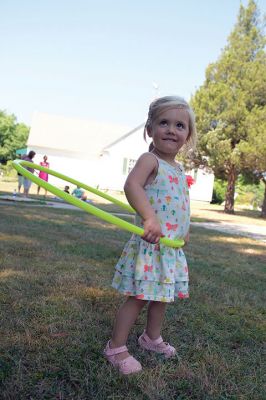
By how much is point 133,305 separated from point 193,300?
1.55 metres

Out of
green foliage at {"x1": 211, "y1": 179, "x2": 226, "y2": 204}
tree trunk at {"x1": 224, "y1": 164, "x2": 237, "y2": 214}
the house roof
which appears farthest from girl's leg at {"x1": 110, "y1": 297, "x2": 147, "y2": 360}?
green foliage at {"x1": 211, "y1": 179, "x2": 226, "y2": 204}

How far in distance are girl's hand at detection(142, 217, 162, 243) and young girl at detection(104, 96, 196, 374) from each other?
8 centimetres

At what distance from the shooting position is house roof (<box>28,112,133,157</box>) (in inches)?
1425

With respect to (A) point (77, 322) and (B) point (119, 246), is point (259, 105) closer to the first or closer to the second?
(B) point (119, 246)

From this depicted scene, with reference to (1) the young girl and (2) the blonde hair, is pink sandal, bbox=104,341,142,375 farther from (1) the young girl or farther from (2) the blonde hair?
(2) the blonde hair

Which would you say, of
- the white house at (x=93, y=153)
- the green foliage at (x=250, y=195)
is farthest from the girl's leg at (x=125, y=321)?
the green foliage at (x=250, y=195)

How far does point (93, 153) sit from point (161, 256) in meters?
34.4

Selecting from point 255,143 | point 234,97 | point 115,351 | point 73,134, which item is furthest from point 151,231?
point 73,134

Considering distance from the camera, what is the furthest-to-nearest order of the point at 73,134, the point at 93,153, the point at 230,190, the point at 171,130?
the point at 73,134
the point at 93,153
the point at 230,190
the point at 171,130

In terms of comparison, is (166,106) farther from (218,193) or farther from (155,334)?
(218,193)

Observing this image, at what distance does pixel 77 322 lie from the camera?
3014 mm

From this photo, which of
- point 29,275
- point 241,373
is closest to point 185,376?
point 241,373

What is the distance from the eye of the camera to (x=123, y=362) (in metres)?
2.41

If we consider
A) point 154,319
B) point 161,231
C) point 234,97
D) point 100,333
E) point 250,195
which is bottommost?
point 100,333
